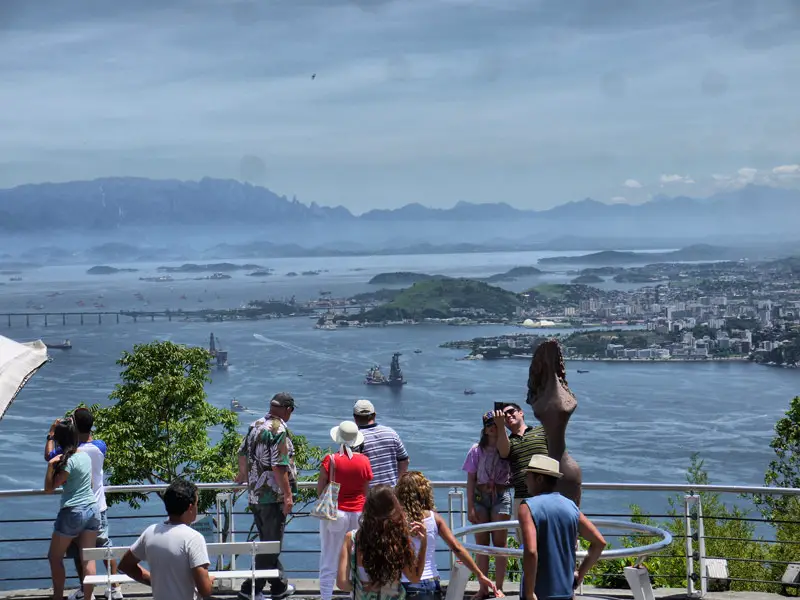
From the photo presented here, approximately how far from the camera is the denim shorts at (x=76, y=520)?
288 inches

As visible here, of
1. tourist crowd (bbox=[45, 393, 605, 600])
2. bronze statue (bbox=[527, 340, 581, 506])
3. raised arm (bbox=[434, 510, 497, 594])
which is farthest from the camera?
bronze statue (bbox=[527, 340, 581, 506])

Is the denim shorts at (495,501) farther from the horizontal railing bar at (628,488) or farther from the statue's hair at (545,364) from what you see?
the statue's hair at (545,364)

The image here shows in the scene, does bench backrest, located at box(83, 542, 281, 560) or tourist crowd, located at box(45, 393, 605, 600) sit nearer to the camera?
tourist crowd, located at box(45, 393, 605, 600)

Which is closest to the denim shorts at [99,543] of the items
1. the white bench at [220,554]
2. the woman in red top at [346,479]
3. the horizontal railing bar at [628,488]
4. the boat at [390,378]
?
the horizontal railing bar at [628,488]

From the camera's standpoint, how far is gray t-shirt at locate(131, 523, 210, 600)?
5.18 meters

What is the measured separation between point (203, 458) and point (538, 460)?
117ft

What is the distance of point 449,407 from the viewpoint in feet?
461

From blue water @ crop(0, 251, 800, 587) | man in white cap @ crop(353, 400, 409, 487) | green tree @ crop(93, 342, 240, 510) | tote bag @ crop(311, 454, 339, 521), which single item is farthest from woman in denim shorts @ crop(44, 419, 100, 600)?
blue water @ crop(0, 251, 800, 587)

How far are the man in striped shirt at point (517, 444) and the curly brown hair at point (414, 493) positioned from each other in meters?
1.86

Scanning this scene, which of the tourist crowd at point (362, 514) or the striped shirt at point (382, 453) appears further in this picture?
the striped shirt at point (382, 453)

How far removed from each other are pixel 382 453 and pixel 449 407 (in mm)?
134076

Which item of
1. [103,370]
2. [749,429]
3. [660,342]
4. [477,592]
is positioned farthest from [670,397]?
[477,592]

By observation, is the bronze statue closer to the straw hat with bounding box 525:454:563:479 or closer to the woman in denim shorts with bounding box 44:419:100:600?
the straw hat with bounding box 525:454:563:479

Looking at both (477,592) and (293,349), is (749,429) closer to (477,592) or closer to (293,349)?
(293,349)
